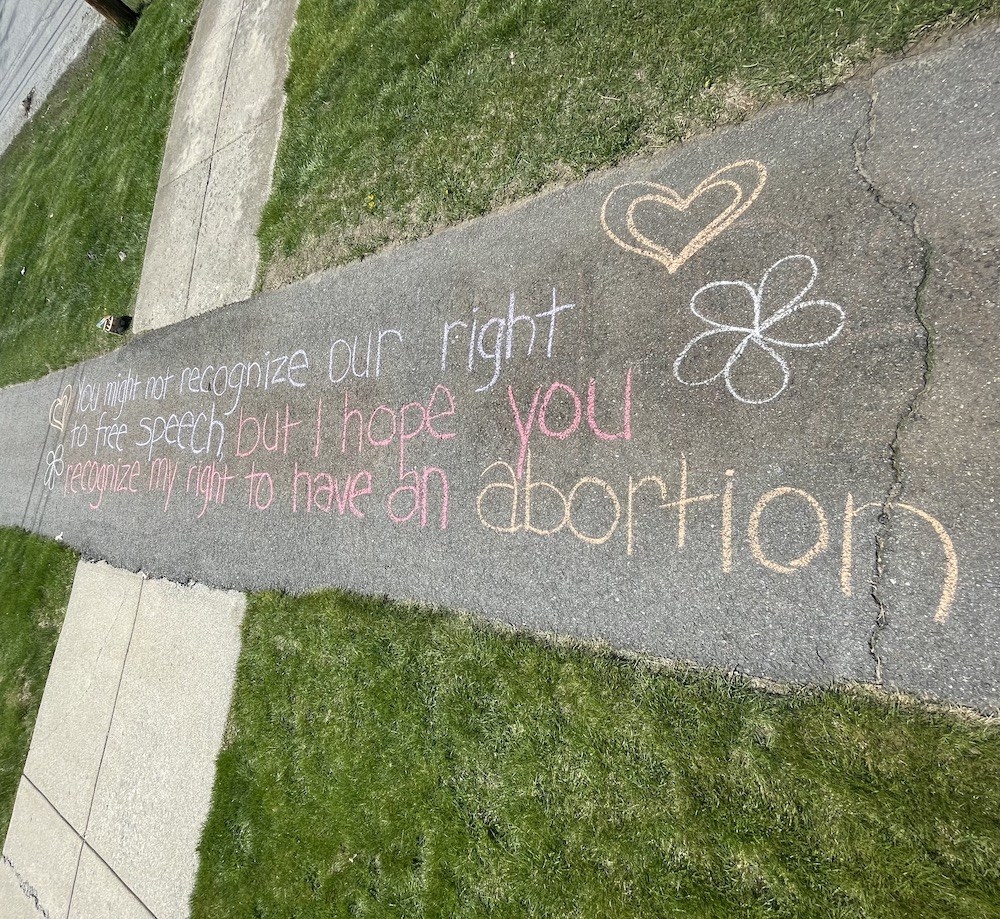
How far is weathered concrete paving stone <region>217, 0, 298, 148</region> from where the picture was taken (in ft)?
21.4

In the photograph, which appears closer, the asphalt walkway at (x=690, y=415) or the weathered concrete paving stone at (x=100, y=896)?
the asphalt walkway at (x=690, y=415)

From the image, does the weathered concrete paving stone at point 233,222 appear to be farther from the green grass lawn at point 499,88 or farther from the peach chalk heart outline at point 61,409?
the peach chalk heart outline at point 61,409

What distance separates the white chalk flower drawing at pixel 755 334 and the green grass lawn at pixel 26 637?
723 cm

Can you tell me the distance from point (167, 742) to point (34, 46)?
14.7 m

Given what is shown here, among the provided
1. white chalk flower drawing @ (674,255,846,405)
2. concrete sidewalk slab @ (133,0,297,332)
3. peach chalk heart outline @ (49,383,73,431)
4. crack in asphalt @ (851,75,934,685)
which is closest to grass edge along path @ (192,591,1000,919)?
crack in asphalt @ (851,75,934,685)

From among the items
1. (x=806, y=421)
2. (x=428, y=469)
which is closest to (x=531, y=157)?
(x=428, y=469)

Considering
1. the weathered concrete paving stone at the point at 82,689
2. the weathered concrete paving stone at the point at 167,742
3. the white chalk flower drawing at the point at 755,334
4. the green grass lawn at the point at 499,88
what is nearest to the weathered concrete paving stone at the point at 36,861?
the weathered concrete paving stone at the point at 82,689

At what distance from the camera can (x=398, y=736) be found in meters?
3.72

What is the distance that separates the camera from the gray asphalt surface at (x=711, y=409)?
2504 millimetres

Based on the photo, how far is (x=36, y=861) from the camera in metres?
6.02

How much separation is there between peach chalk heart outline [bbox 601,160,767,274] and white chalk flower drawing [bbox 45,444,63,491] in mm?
7715

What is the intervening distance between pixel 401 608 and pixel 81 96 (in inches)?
448

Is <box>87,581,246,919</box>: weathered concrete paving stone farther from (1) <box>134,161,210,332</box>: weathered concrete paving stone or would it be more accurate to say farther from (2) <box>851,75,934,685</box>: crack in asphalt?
(2) <box>851,75,934,685</box>: crack in asphalt

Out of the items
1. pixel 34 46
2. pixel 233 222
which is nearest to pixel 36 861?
pixel 233 222
